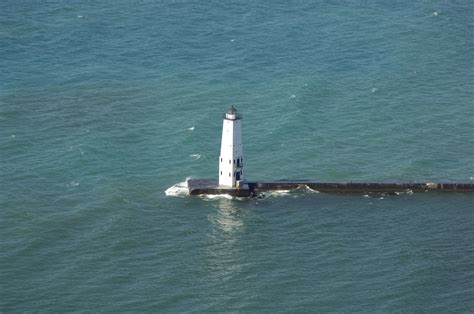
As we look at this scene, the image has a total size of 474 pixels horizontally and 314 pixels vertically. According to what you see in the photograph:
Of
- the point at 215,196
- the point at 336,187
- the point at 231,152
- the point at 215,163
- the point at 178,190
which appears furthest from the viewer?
the point at 215,163

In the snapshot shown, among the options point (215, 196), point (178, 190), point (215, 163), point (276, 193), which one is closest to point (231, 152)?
point (215, 196)

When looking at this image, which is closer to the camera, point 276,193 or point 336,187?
point 276,193

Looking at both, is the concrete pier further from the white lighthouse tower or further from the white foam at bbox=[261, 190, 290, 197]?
the white lighthouse tower

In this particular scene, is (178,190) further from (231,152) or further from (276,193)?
(276,193)

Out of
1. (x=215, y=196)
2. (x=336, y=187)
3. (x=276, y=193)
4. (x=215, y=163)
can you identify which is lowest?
(x=215, y=196)

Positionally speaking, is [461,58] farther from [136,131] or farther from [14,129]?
[14,129]

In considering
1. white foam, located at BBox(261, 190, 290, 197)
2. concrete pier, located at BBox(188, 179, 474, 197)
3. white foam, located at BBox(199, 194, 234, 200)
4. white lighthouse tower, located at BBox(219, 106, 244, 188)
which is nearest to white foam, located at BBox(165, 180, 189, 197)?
concrete pier, located at BBox(188, 179, 474, 197)
